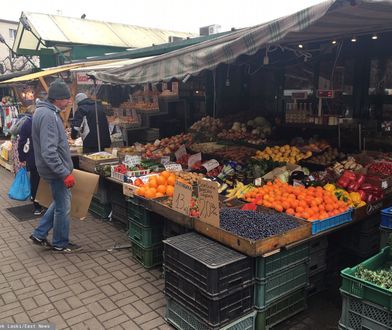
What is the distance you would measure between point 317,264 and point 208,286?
161 cm

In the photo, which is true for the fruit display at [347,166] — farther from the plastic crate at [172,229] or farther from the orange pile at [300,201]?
the plastic crate at [172,229]

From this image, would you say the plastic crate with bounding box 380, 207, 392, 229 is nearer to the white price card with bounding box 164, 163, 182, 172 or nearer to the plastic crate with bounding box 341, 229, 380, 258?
the plastic crate with bounding box 341, 229, 380, 258

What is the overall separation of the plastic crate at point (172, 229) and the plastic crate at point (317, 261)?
1401 millimetres

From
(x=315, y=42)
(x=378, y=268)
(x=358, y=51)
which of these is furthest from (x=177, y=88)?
(x=378, y=268)

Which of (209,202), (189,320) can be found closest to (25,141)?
(209,202)

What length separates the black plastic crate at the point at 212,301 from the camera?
3.12 metres

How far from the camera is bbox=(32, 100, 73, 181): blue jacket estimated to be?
4648 millimetres

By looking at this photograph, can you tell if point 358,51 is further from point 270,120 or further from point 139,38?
point 139,38

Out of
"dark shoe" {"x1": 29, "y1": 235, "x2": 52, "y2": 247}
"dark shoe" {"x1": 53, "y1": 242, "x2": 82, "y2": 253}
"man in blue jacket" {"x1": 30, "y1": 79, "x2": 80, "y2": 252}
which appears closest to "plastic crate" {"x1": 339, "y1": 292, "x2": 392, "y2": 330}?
"man in blue jacket" {"x1": 30, "y1": 79, "x2": 80, "y2": 252}

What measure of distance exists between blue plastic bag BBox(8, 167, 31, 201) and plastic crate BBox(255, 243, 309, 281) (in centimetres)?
510

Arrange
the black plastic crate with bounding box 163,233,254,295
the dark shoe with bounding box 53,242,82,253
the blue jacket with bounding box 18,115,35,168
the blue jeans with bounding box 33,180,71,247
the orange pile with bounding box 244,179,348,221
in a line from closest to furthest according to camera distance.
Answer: the black plastic crate with bounding box 163,233,254,295, the orange pile with bounding box 244,179,348,221, the blue jeans with bounding box 33,180,71,247, the dark shoe with bounding box 53,242,82,253, the blue jacket with bounding box 18,115,35,168

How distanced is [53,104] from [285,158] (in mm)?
3654

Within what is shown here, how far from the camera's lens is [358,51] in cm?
625

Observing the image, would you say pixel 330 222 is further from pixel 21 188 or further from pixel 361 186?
pixel 21 188
